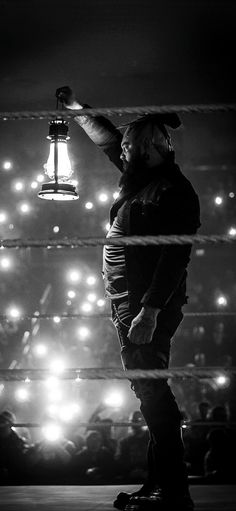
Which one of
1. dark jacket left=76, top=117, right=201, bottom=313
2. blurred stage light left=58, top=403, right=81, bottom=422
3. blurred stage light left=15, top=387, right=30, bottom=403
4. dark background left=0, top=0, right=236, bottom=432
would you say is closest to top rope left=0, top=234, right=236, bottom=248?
dark jacket left=76, top=117, right=201, bottom=313

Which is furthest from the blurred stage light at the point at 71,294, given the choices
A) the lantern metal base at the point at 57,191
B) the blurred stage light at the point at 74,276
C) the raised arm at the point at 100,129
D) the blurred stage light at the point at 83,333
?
the raised arm at the point at 100,129

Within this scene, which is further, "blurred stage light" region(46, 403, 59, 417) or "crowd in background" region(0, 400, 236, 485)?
"blurred stage light" region(46, 403, 59, 417)

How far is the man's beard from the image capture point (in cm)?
234

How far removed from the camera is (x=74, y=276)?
1248 centimetres

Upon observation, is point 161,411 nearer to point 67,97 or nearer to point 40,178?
point 67,97

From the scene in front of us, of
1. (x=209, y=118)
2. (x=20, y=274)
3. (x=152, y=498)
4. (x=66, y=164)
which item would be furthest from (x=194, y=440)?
(x=20, y=274)

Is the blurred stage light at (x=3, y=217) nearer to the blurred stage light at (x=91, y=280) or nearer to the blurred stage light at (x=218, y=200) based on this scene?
the blurred stage light at (x=91, y=280)

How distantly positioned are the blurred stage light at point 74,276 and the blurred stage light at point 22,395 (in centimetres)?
214

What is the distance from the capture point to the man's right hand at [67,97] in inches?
102

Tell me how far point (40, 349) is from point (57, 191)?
9.16 meters

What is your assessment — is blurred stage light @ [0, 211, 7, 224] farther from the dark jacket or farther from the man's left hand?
the man's left hand

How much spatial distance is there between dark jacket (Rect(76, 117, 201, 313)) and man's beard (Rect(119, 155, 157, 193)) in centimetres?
A: 3

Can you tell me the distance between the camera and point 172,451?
6.91ft

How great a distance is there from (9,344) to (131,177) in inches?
375
